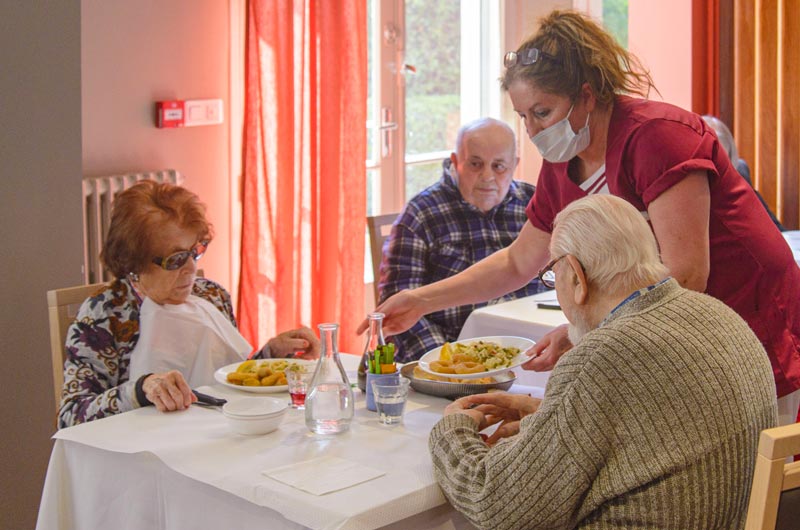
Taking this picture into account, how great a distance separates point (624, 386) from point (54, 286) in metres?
1.61

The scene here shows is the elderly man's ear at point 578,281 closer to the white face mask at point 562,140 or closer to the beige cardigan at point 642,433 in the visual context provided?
Result: the beige cardigan at point 642,433

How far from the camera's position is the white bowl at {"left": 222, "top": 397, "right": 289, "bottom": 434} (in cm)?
181

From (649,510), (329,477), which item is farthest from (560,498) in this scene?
(329,477)

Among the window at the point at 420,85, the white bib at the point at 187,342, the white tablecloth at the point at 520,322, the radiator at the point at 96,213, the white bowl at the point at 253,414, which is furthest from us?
the window at the point at 420,85

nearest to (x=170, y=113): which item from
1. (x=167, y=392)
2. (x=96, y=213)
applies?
(x=96, y=213)

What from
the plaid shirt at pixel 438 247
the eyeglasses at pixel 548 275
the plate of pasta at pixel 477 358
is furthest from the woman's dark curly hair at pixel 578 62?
the plaid shirt at pixel 438 247

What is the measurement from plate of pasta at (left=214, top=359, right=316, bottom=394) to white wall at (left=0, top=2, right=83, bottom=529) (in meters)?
0.54

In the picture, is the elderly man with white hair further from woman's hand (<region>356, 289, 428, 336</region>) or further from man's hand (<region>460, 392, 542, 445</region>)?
woman's hand (<region>356, 289, 428, 336</region>)

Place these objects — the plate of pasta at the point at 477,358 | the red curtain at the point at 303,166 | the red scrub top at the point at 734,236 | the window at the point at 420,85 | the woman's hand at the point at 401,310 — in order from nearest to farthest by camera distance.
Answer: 1. the red scrub top at the point at 734,236
2. the plate of pasta at the point at 477,358
3. the woman's hand at the point at 401,310
4. the red curtain at the point at 303,166
5. the window at the point at 420,85

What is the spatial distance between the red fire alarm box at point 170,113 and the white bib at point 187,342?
137 centimetres

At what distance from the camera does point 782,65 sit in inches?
208

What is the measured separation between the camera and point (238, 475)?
1630 mm

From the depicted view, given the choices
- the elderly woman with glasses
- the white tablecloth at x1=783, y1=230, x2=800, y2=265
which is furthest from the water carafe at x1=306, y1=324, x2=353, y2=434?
the white tablecloth at x1=783, y1=230, x2=800, y2=265

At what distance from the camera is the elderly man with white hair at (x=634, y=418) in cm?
136
